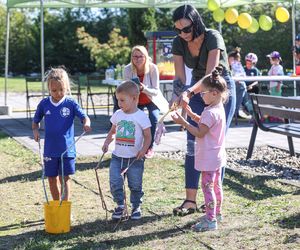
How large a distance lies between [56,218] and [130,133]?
93cm

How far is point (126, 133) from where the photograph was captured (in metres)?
5.23

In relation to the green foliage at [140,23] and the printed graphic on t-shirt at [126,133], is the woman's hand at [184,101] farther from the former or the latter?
the green foliage at [140,23]

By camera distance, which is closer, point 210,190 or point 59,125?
point 210,190

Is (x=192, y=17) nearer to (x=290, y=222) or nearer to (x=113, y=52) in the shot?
(x=290, y=222)

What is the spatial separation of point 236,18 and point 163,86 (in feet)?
8.10

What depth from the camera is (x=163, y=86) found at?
50.1 feet

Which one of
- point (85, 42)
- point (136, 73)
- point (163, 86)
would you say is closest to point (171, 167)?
point (136, 73)

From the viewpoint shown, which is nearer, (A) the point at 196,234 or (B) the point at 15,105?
(A) the point at 196,234

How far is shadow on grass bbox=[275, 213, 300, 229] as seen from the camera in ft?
16.4

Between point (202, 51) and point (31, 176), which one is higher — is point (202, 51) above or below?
above

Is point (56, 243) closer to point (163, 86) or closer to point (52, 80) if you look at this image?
point (52, 80)

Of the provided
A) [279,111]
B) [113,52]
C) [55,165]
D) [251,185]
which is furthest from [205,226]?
[113,52]

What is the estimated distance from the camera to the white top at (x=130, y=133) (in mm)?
5227

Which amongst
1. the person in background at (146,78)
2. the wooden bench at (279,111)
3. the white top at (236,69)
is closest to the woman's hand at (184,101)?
the person in background at (146,78)
